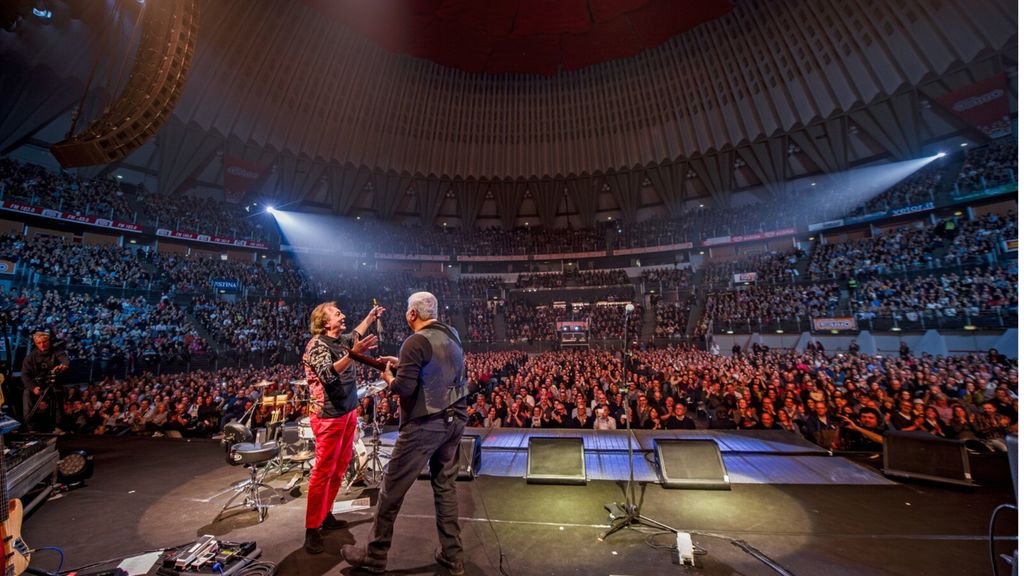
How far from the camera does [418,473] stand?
112 inches

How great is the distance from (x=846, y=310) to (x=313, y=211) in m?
37.7

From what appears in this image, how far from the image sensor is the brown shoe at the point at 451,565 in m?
2.79

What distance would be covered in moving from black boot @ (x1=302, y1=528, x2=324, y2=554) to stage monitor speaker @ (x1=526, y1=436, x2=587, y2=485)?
7.53ft

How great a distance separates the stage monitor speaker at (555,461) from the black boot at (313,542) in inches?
90.4

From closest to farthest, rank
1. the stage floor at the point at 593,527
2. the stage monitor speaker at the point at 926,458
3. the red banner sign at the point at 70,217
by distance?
the stage floor at the point at 593,527, the stage monitor speaker at the point at 926,458, the red banner sign at the point at 70,217

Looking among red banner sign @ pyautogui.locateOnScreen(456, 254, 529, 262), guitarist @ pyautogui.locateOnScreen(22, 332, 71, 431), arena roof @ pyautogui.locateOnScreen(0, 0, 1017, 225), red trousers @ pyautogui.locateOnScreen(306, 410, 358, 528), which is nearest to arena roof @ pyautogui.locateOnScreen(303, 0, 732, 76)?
arena roof @ pyautogui.locateOnScreen(0, 0, 1017, 225)

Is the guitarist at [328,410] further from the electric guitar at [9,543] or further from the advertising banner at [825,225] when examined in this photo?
the advertising banner at [825,225]

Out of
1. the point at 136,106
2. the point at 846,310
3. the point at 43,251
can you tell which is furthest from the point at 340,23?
the point at 846,310

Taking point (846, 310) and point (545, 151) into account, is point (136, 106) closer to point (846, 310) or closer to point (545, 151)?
point (846, 310)

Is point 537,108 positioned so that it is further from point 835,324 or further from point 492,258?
point 835,324

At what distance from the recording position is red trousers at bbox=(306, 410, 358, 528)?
10.4 ft

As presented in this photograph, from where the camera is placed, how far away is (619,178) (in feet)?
113

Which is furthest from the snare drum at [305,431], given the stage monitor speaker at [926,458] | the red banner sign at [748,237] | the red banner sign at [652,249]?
the red banner sign at [748,237]

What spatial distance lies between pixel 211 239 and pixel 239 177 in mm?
5192
